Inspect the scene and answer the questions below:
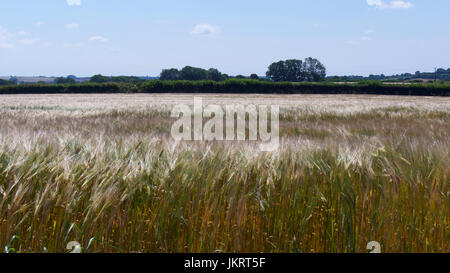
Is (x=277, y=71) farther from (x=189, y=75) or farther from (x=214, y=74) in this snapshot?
A: (x=189, y=75)

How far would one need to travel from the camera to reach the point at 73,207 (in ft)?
4.80

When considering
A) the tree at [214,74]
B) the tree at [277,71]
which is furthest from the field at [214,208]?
the tree at [277,71]

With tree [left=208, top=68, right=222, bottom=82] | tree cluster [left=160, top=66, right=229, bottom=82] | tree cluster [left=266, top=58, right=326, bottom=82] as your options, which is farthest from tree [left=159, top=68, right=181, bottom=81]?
tree cluster [left=266, top=58, right=326, bottom=82]

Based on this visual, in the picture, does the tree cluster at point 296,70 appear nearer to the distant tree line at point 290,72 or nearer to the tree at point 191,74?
the distant tree line at point 290,72

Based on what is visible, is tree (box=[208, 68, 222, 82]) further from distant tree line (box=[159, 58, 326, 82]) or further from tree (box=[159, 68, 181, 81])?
tree (box=[159, 68, 181, 81])

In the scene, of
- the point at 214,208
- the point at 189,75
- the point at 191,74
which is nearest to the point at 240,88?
the point at 189,75

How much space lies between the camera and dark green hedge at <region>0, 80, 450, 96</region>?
48625 mm

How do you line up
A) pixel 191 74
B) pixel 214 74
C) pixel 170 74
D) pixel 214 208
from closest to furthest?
pixel 214 208 < pixel 170 74 < pixel 191 74 < pixel 214 74

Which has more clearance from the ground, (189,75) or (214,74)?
(214,74)

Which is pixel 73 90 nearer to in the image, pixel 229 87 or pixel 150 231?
pixel 229 87

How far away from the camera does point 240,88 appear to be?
167ft

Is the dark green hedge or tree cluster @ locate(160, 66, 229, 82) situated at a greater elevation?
tree cluster @ locate(160, 66, 229, 82)

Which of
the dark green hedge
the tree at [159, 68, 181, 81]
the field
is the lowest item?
the field
